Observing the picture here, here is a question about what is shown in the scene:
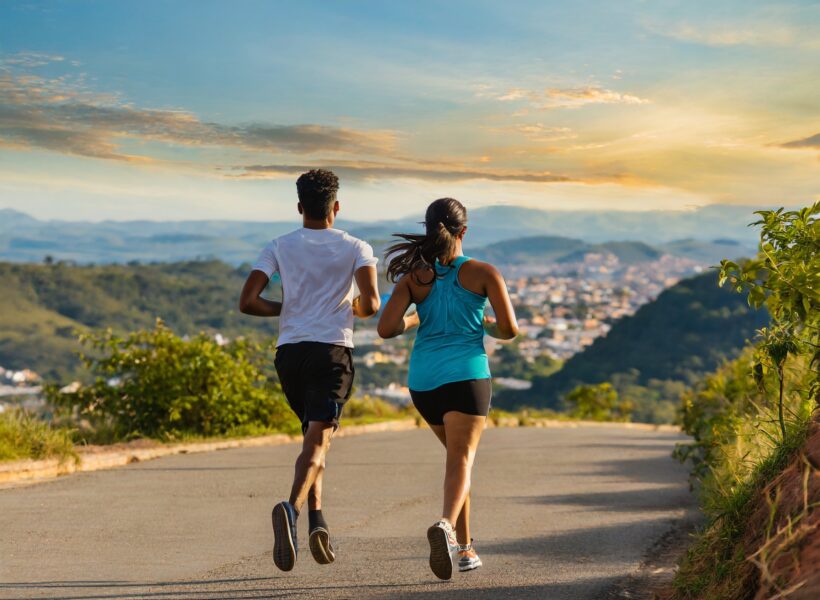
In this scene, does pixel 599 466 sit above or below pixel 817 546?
below

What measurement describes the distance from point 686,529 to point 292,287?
4.24m

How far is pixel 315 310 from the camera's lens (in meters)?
6.27

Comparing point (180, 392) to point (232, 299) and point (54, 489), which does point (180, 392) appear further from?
point (232, 299)

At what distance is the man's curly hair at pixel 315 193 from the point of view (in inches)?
252

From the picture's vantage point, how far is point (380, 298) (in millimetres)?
6379

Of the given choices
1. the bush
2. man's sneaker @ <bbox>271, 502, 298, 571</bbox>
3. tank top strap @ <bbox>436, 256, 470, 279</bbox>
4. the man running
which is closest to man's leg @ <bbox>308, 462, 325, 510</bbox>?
the man running

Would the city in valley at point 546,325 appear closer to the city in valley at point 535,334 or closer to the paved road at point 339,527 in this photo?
the city in valley at point 535,334

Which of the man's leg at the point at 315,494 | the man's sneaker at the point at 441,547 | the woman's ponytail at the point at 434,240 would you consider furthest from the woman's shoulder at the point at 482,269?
the man's leg at the point at 315,494

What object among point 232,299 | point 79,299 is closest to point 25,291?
point 79,299

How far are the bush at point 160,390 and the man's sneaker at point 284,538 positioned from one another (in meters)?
8.74

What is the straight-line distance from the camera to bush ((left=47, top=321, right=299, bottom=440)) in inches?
577

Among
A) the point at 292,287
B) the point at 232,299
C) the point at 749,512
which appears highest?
the point at 292,287

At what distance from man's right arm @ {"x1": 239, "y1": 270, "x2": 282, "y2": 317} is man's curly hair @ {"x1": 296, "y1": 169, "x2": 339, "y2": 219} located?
473 mm

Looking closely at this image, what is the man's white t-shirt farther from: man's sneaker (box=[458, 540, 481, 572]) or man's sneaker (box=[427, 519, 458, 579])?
man's sneaker (box=[458, 540, 481, 572])
